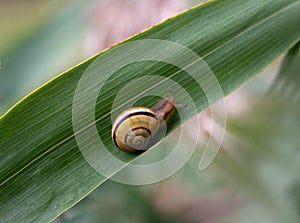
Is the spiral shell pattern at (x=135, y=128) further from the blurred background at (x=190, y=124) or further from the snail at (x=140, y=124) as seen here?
the blurred background at (x=190, y=124)

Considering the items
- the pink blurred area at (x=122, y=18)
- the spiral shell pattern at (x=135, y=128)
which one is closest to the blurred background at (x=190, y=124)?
the pink blurred area at (x=122, y=18)

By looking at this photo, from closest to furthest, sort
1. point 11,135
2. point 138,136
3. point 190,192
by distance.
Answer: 1. point 11,135
2. point 138,136
3. point 190,192

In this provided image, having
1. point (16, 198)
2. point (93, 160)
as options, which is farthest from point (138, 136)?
point (16, 198)

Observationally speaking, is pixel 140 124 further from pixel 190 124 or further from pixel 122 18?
pixel 122 18

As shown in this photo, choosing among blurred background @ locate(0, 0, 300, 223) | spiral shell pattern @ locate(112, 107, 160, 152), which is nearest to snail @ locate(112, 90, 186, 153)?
spiral shell pattern @ locate(112, 107, 160, 152)

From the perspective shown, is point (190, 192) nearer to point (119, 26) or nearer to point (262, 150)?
point (262, 150)

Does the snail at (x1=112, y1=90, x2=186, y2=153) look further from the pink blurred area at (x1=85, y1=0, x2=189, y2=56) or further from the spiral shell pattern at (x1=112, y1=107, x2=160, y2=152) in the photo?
the pink blurred area at (x1=85, y1=0, x2=189, y2=56)

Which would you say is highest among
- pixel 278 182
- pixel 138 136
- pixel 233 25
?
pixel 233 25
